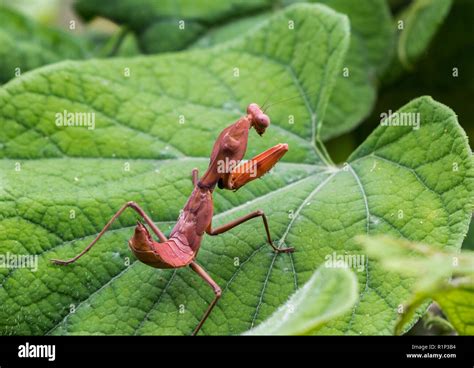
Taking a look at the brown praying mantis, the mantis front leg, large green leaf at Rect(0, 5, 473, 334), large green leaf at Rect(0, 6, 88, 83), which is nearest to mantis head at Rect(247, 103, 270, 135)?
the brown praying mantis

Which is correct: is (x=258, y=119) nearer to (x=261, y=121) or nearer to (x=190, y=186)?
(x=261, y=121)

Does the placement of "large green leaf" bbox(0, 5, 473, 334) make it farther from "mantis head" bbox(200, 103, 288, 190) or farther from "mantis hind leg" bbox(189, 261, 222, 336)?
"mantis head" bbox(200, 103, 288, 190)

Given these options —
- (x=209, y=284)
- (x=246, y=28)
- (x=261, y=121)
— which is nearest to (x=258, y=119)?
(x=261, y=121)

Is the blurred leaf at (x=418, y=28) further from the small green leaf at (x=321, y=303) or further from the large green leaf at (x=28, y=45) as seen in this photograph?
the small green leaf at (x=321, y=303)

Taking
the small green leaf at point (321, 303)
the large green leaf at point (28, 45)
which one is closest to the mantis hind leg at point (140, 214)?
the small green leaf at point (321, 303)
